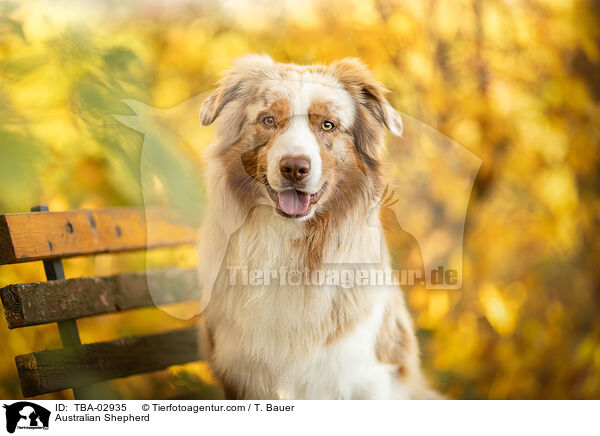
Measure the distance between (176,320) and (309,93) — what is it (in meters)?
0.90

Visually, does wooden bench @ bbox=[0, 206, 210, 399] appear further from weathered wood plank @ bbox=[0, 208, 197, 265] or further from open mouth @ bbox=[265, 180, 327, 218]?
open mouth @ bbox=[265, 180, 327, 218]

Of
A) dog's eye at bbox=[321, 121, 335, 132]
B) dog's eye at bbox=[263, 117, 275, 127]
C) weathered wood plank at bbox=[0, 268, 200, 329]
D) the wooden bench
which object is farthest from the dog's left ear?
weathered wood plank at bbox=[0, 268, 200, 329]

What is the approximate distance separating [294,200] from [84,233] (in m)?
0.74

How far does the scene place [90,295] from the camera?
191 cm

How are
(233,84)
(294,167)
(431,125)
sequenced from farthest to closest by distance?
(431,125) < (233,84) < (294,167)

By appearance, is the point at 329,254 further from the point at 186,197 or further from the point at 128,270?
the point at 128,270

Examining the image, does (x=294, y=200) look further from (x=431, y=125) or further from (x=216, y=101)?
(x=431, y=125)

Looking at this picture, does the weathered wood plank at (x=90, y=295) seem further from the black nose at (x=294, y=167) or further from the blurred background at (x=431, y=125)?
the black nose at (x=294, y=167)

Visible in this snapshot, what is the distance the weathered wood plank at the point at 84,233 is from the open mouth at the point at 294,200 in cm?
35

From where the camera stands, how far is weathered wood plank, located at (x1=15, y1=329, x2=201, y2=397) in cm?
179

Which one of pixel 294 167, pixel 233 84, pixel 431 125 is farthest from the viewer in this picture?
pixel 431 125

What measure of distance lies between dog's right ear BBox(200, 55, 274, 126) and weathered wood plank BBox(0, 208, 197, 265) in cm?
36

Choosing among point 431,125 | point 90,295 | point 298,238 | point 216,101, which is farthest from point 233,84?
point 90,295

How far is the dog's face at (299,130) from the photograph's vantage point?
162 centimetres
